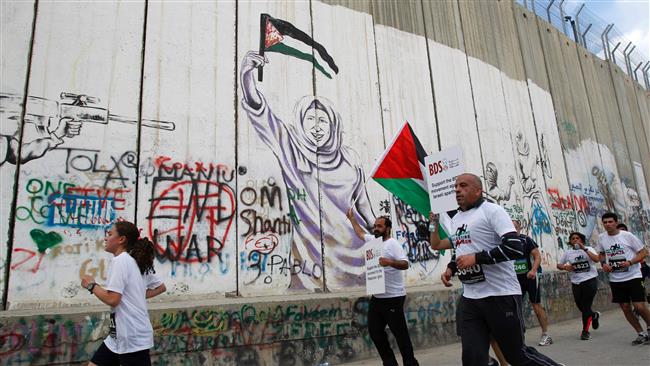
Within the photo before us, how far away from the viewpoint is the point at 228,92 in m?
7.82

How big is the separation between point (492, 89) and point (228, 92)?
337 inches

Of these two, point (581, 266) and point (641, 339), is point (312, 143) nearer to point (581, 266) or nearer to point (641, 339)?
point (581, 266)

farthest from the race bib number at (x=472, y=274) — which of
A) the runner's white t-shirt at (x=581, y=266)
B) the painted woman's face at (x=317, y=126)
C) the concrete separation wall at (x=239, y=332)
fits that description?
the painted woman's face at (x=317, y=126)

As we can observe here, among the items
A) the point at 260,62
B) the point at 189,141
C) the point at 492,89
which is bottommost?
the point at 189,141

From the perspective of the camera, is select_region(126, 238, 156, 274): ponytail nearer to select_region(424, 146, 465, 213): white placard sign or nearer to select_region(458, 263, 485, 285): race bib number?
select_region(458, 263, 485, 285): race bib number

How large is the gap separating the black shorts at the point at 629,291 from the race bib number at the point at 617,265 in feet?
0.58

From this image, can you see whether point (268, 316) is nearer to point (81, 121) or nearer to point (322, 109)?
point (81, 121)

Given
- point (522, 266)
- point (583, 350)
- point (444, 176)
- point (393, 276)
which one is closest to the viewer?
point (444, 176)

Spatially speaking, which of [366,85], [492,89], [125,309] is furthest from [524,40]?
[125,309]

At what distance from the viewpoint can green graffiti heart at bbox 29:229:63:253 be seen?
19.0 feet

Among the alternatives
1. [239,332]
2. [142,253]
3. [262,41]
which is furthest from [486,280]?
[262,41]

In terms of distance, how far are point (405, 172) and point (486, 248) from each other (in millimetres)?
1889

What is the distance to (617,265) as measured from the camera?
640 centimetres

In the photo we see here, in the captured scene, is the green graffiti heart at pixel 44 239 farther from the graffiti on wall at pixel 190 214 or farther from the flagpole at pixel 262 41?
the flagpole at pixel 262 41
